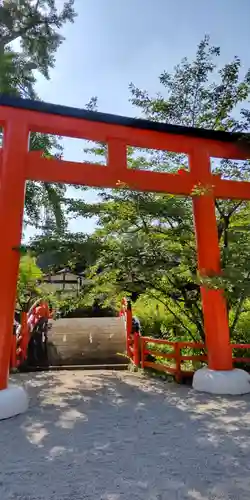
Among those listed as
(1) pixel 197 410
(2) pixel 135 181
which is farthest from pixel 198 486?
(2) pixel 135 181

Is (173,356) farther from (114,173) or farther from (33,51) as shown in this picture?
(33,51)

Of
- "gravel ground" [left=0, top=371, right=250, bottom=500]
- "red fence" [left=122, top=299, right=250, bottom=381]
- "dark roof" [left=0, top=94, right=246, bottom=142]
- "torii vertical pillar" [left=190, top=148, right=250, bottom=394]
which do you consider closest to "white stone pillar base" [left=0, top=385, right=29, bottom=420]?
"gravel ground" [left=0, top=371, right=250, bottom=500]

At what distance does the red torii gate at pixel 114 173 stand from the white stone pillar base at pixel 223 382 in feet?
0.55

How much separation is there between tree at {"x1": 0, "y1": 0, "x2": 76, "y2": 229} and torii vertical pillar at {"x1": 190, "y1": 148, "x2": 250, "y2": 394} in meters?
4.97

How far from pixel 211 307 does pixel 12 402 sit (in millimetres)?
3635

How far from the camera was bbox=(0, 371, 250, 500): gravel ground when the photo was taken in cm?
301

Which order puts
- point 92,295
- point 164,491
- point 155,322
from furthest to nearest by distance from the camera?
point 155,322
point 92,295
point 164,491

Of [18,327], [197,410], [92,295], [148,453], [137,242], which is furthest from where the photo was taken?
[18,327]

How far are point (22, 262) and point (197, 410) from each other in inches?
156

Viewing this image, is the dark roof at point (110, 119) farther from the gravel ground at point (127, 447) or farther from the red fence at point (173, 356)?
the gravel ground at point (127, 447)

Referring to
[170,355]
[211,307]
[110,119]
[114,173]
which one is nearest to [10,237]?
[114,173]

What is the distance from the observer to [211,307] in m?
6.52

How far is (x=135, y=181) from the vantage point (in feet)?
20.9

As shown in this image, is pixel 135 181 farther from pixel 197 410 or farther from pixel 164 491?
pixel 164 491
